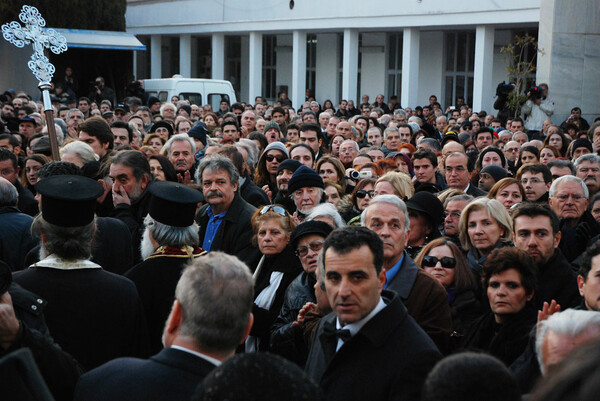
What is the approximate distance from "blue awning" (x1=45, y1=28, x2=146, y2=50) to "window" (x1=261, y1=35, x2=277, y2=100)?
9.53m

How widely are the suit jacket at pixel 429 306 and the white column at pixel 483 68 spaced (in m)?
24.6

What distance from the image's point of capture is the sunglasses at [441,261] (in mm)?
5719

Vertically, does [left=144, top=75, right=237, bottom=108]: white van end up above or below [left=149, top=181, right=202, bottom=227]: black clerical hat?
above

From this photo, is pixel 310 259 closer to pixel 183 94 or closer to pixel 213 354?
pixel 213 354

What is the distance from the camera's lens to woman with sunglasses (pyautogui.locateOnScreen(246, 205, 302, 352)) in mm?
5742

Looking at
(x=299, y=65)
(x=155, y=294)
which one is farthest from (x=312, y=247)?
(x=299, y=65)

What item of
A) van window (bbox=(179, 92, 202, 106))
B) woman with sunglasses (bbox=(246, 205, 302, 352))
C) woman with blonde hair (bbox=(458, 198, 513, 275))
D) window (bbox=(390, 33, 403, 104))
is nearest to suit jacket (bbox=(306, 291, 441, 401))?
woman with sunglasses (bbox=(246, 205, 302, 352))

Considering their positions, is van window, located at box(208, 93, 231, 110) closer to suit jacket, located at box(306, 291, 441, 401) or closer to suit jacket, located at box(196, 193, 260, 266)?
suit jacket, located at box(196, 193, 260, 266)

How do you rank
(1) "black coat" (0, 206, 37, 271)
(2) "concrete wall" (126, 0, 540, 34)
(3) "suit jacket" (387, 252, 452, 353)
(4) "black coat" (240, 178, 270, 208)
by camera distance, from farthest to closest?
(2) "concrete wall" (126, 0, 540, 34)
(4) "black coat" (240, 178, 270, 208)
(1) "black coat" (0, 206, 37, 271)
(3) "suit jacket" (387, 252, 452, 353)

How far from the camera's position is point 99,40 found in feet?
110

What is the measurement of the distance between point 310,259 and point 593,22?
20913 mm

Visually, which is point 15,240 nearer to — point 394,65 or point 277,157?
point 277,157

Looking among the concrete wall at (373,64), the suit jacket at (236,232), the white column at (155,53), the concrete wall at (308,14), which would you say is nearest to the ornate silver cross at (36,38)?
the suit jacket at (236,232)

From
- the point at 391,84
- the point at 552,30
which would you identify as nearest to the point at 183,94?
the point at 552,30
